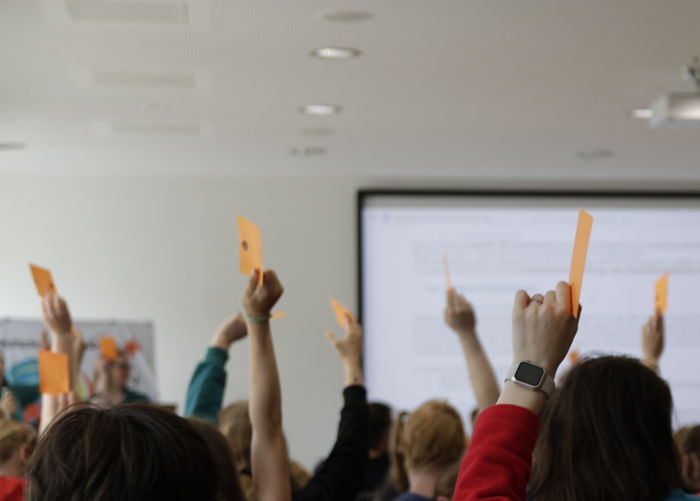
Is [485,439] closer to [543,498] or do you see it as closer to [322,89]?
[543,498]

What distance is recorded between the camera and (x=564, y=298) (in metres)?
1.07

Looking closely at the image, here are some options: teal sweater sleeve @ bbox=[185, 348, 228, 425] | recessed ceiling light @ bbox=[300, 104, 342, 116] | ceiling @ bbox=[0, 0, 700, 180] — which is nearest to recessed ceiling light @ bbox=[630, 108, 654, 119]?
Result: ceiling @ bbox=[0, 0, 700, 180]

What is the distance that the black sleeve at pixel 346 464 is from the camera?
1967 mm

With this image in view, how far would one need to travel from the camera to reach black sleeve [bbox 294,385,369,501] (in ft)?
6.45

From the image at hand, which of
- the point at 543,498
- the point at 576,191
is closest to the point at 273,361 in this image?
the point at 543,498

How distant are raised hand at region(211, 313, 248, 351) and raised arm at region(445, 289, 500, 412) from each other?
59cm

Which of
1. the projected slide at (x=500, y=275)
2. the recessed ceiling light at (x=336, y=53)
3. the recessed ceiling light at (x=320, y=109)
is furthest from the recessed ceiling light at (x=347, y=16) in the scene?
the projected slide at (x=500, y=275)

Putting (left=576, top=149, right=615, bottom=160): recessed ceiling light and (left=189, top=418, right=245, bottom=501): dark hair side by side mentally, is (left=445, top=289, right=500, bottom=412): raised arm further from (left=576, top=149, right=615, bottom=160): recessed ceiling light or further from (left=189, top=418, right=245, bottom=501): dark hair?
(left=576, top=149, right=615, bottom=160): recessed ceiling light

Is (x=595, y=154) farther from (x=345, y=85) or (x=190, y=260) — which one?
(x=190, y=260)

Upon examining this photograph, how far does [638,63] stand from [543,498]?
351 centimetres

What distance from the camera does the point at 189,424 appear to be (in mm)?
1077

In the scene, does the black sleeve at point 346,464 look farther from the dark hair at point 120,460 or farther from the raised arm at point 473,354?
the dark hair at point 120,460

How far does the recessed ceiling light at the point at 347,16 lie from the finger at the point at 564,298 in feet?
9.28

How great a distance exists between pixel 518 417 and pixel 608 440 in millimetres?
379
